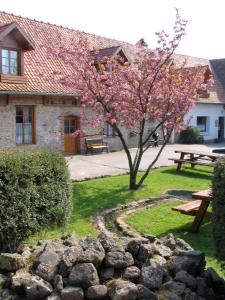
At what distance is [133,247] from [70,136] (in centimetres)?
1653

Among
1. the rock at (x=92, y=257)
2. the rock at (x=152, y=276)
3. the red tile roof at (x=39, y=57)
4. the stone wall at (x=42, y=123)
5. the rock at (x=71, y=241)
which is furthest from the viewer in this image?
the red tile roof at (x=39, y=57)

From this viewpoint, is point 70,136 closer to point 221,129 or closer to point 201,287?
point 221,129

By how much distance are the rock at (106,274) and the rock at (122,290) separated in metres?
0.19

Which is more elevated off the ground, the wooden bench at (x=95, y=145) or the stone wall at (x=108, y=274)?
the wooden bench at (x=95, y=145)

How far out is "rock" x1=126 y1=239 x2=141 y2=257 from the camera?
504 centimetres

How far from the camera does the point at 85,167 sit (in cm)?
1675

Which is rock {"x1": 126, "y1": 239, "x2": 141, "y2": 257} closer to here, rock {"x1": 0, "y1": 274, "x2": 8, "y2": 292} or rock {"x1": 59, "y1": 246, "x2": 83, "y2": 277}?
rock {"x1": 59, "y1": 246, "x2": 83, "y2": 277}

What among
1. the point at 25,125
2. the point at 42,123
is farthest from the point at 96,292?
the point at 42,123

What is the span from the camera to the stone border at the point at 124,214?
8.18 metres

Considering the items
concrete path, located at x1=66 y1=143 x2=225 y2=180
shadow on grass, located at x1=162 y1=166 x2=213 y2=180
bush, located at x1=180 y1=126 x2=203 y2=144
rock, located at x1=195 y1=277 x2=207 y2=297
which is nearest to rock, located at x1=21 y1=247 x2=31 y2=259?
rock, located at x1=195 y1=277 x2=207 y2=297

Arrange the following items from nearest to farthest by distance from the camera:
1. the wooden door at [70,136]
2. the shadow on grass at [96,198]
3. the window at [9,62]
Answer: the shadow on grass at [96,198] → the window at [9,62] → the wooden door at [70,136]

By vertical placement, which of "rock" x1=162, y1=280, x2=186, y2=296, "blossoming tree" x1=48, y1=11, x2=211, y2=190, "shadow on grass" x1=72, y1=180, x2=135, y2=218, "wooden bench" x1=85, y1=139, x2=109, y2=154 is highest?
"blossoming tree" x1=48, y1=11, x2=211, y2=190

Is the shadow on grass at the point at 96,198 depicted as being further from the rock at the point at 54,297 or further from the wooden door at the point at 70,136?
the wooden door at the point at 70,136

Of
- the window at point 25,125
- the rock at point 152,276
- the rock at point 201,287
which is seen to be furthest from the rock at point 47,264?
the window at point 25,125
